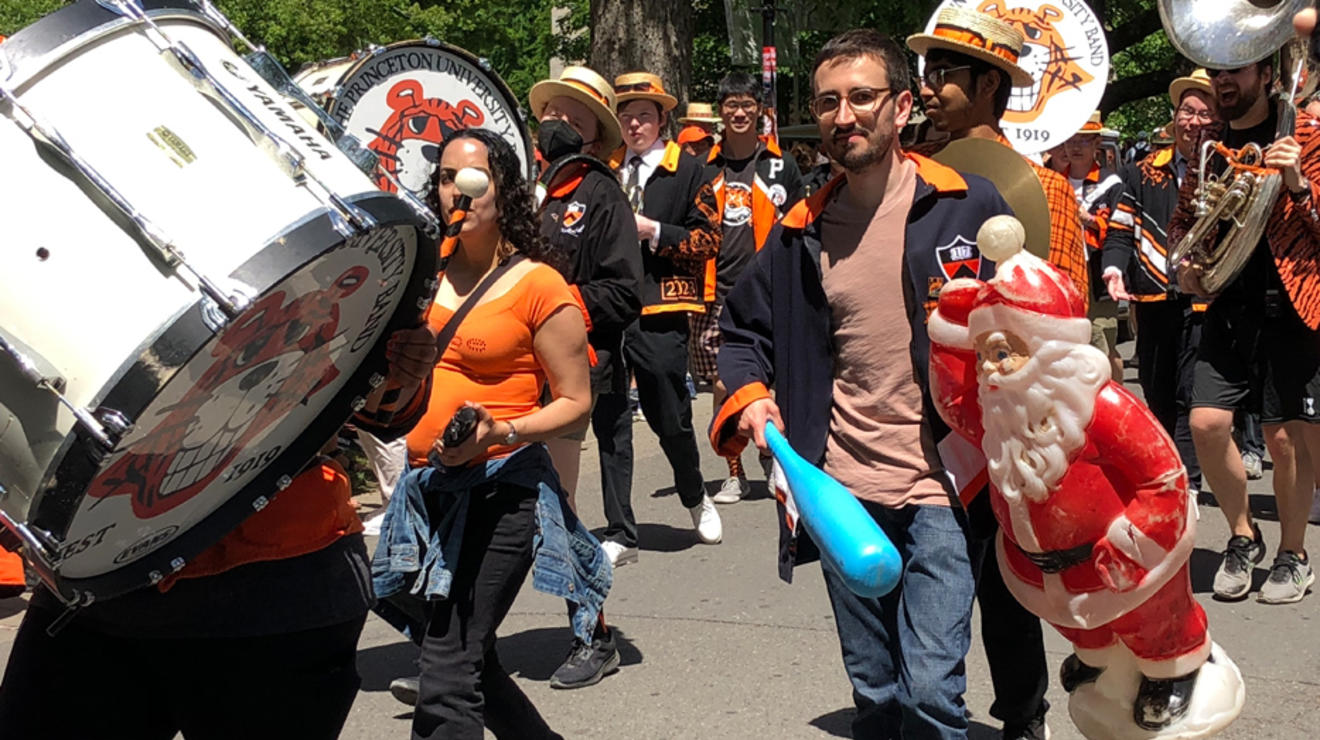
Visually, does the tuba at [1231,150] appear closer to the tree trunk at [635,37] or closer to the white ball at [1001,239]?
the white ball at [1001,239]

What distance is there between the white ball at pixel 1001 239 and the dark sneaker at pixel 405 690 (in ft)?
8.98

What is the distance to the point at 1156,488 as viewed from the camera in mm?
3049

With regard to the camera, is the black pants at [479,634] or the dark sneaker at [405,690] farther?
the dark sneaker at [405,690]

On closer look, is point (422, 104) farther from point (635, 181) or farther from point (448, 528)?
point (448, 528)

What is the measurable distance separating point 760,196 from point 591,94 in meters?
1.51

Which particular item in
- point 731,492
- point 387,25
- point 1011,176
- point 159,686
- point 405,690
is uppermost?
point 159,686

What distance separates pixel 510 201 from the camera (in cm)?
424

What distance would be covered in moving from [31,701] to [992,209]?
7.58ft

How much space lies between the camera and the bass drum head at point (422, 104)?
5859 millimetres

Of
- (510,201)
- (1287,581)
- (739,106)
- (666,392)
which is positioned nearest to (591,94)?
(666,392)

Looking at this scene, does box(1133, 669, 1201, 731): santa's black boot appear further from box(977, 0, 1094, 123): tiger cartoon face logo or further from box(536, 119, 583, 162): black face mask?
box(536, 119, 583, 162): black face mask

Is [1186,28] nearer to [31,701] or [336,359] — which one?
[336,359]

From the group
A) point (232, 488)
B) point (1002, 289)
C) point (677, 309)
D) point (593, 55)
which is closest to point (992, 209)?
point (1002, 289)

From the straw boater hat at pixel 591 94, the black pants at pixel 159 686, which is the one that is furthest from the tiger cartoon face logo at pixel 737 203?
the black pants at pixel 159 686
